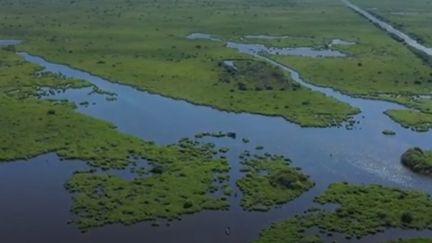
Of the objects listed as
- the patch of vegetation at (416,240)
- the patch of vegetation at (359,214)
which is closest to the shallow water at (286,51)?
the patch of vegetation at (359,214)

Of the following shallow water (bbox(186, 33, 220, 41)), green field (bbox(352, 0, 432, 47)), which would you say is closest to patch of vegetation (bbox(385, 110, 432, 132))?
green field (bbox(352, 0, 432, 47))

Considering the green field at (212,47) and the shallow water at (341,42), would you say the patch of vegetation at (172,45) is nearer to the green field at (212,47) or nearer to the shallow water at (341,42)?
the green field at (212,47)

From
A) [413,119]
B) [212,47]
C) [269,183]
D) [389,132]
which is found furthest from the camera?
[212,47]

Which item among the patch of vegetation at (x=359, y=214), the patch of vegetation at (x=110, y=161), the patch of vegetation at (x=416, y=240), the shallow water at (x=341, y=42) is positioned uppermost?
the shallow water at (x=341, y=42)

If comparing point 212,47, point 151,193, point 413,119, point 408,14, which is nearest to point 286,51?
point 212,47

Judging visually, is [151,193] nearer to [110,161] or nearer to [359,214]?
[110,161]

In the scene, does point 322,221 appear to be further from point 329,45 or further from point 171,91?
point 329,45
